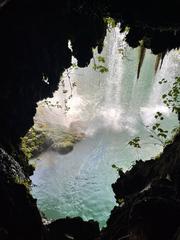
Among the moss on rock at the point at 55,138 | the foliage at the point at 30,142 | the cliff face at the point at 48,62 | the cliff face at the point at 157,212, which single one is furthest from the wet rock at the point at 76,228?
the moss on rock at the point at 55,138

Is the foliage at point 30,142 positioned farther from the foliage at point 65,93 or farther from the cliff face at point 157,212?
the cliff face at point 157,212

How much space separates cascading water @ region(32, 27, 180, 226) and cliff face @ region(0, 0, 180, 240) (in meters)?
1.63

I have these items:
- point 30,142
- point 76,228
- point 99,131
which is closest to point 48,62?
point 76,228

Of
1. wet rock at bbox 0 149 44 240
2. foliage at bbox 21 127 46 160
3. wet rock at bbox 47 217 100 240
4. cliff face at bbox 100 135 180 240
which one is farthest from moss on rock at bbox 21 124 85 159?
wet rock at bbox 0 149 44 240

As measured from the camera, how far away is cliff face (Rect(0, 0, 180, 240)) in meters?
9.77

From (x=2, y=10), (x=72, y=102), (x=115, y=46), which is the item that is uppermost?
(x=115, y=46)

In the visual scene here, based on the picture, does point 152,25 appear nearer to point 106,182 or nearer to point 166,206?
point 166,206

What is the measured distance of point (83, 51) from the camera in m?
14.4

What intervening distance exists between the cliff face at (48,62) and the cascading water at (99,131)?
5.36 ft

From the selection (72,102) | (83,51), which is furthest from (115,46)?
(83,51)

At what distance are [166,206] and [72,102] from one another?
3763cm

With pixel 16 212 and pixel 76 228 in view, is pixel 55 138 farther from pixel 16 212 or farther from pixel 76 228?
pixel 16 212

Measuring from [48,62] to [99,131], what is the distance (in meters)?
24.9

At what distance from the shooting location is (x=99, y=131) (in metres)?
38.5
